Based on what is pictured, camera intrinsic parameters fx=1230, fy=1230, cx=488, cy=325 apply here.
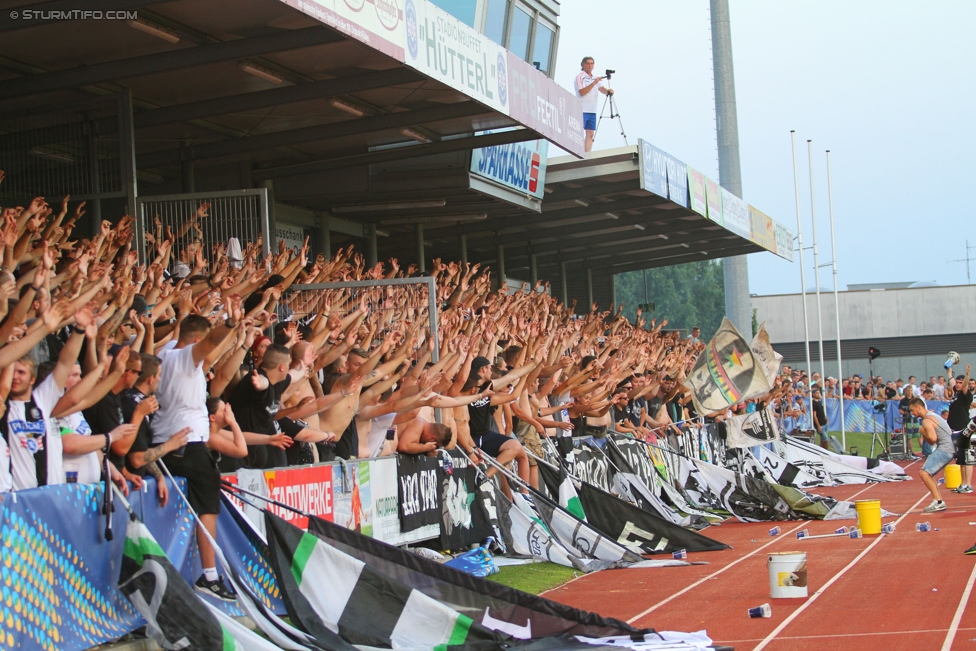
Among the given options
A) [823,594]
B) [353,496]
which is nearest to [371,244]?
[353,496]

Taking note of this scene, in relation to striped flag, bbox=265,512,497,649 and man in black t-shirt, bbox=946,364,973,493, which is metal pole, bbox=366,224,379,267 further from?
striped flag, bbox=265,512,497,649

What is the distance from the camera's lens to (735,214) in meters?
32.0

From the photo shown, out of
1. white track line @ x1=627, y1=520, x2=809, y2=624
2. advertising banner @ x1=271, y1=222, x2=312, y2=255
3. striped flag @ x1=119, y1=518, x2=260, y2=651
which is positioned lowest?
white track line @ x1=627, y1=520, x2=809, y2=624

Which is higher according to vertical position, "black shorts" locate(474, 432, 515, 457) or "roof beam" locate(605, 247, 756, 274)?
"roof beam" locate(605, 247, 756, 274)

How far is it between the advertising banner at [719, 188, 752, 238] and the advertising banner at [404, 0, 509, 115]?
15.1 metres

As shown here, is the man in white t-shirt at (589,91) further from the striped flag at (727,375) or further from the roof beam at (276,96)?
the roof beam at (276,96)

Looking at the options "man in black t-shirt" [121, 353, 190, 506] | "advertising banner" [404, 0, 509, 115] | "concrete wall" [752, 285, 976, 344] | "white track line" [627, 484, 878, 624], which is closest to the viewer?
"man in black t-shirt" [121, 353, 190, 506]

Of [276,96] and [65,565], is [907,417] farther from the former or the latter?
[65,565]

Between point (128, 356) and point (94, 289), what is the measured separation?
0.95 m

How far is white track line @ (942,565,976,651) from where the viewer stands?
8.82 m

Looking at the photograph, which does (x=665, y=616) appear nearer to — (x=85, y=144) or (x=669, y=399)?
(x=85, y=144)

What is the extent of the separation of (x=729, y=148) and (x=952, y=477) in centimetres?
1864

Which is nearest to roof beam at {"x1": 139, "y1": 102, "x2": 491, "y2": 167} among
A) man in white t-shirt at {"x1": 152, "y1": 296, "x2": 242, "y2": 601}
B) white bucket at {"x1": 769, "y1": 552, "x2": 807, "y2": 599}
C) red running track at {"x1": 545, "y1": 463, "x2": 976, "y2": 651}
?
red running track at {"x1": 545, "y1": 463, "x2": 976, "y2": 651}

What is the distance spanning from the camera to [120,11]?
12.9 m
